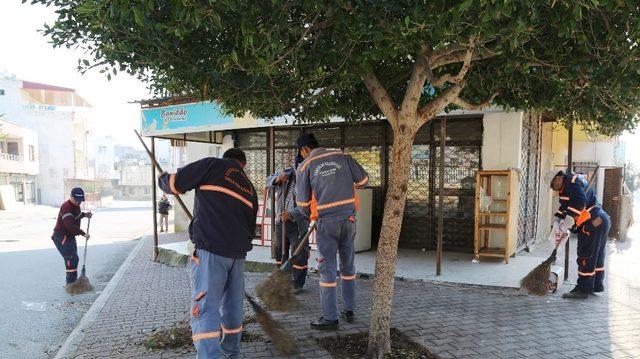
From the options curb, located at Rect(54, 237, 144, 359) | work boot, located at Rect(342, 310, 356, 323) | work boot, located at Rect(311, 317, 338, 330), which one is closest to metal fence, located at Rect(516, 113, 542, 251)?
work boot, located at Rect(342, 310, 356, 323)

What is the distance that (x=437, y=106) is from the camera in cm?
370

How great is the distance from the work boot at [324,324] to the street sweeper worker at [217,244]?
981mm

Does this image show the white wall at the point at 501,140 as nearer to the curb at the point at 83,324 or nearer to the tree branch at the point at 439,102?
the tree branch at the point at 439,102

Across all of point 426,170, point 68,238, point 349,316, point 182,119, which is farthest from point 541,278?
point 68,238

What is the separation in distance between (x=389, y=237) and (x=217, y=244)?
1.44 m

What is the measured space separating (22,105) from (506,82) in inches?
2056

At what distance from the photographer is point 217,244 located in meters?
3.36

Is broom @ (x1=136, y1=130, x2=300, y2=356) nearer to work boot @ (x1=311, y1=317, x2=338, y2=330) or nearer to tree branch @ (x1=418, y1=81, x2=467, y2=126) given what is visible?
work boot @ (x1=311, y1=317, x2=338, y2=330)

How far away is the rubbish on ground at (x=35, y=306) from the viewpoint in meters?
6.08

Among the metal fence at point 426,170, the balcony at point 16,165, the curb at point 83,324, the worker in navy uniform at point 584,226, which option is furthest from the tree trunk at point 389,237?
the balcony at point 16,165

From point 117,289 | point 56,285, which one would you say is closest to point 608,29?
point 117,289

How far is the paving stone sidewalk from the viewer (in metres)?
3.89

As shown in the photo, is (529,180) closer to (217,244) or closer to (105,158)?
(217,244)

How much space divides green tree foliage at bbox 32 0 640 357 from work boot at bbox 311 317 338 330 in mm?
757
